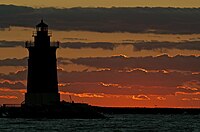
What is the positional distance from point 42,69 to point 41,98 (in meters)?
3.14

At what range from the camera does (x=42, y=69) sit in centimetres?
12188

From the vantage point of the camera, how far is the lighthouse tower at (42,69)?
121750 millimetres

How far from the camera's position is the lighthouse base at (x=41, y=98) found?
122 m

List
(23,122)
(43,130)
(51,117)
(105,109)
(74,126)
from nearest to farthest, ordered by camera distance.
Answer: (43,130), (74,126), (23,122), (51,117), (105,109)

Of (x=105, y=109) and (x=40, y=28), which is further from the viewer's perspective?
(x=105, y=109)

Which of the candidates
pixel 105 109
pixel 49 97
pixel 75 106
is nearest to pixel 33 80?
pixel 49 97

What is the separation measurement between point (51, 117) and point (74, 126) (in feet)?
53.2

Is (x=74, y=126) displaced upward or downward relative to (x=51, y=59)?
downward

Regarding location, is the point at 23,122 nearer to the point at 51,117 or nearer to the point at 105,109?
the point at 51,117

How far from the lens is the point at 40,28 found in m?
122

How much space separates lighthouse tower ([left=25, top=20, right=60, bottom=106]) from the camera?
399 ft

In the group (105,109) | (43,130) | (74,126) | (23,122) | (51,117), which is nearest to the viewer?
(43,130)

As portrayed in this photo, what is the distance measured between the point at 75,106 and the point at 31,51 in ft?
37.3

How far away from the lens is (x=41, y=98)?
122 meters
